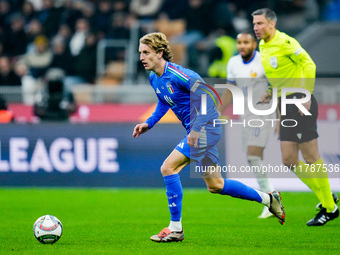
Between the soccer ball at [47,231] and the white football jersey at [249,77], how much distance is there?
3.47m

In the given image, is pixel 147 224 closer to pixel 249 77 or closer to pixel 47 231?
pixel 47 231

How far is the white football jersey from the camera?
29.0 feet

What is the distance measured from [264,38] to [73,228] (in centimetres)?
312

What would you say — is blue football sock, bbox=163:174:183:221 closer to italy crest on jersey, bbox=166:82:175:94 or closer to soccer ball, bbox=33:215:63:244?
italy crest on jersey, bbox=166:82:175:94

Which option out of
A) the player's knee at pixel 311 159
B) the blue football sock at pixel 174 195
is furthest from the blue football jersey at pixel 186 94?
the player's knee at pixel 311 159

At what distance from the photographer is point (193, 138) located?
6199 millimetres

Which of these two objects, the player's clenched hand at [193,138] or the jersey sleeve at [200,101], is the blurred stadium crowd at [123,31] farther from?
the player's clenched hand at [193,138]

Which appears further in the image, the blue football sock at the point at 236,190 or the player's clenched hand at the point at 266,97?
the player's clenched hand at the point at 266,97

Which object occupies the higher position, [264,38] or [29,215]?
[264,38]

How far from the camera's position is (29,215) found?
873cm

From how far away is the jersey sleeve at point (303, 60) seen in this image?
764 centimetres

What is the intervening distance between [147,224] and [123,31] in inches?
354

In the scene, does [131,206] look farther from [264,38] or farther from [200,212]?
[264,38]

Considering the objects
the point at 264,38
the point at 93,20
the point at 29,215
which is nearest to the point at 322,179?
the point at 264,38
